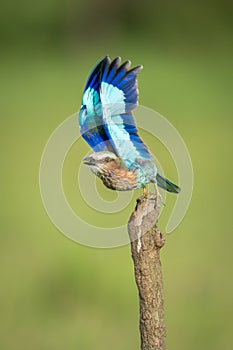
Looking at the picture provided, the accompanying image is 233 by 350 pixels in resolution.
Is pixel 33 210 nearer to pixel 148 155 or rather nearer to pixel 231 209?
pixel 231 209

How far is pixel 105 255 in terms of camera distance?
5.42m

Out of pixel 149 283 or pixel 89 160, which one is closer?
pixel 149 283

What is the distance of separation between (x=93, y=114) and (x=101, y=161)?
0.18 metres

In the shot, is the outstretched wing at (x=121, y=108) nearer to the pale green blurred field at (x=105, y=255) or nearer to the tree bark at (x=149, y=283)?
the tree bark at (x=149, y=283)

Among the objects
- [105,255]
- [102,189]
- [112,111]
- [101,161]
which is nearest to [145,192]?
[101,161]

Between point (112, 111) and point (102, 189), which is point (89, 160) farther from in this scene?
point (102, 189)

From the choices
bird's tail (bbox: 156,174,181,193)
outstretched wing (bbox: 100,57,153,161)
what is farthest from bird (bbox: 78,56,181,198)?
bird's tail (bbox: 156,174,181,193)

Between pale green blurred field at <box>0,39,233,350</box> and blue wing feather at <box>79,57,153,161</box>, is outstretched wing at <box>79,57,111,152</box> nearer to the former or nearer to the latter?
blue wing feather at <box>79,57,153,161</box>

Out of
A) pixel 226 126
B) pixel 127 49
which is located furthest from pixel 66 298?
pixel 127 49

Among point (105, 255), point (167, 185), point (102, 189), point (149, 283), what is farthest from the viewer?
point (105, 255)

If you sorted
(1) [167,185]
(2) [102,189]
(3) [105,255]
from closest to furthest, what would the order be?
(1) [167,185]
(2) [102,189]
(3) [105,255]

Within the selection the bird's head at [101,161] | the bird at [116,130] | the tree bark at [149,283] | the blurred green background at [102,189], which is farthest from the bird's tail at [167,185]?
the blurred green background at [102,189]

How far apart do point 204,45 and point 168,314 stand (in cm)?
592

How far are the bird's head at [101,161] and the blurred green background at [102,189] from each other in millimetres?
1316
